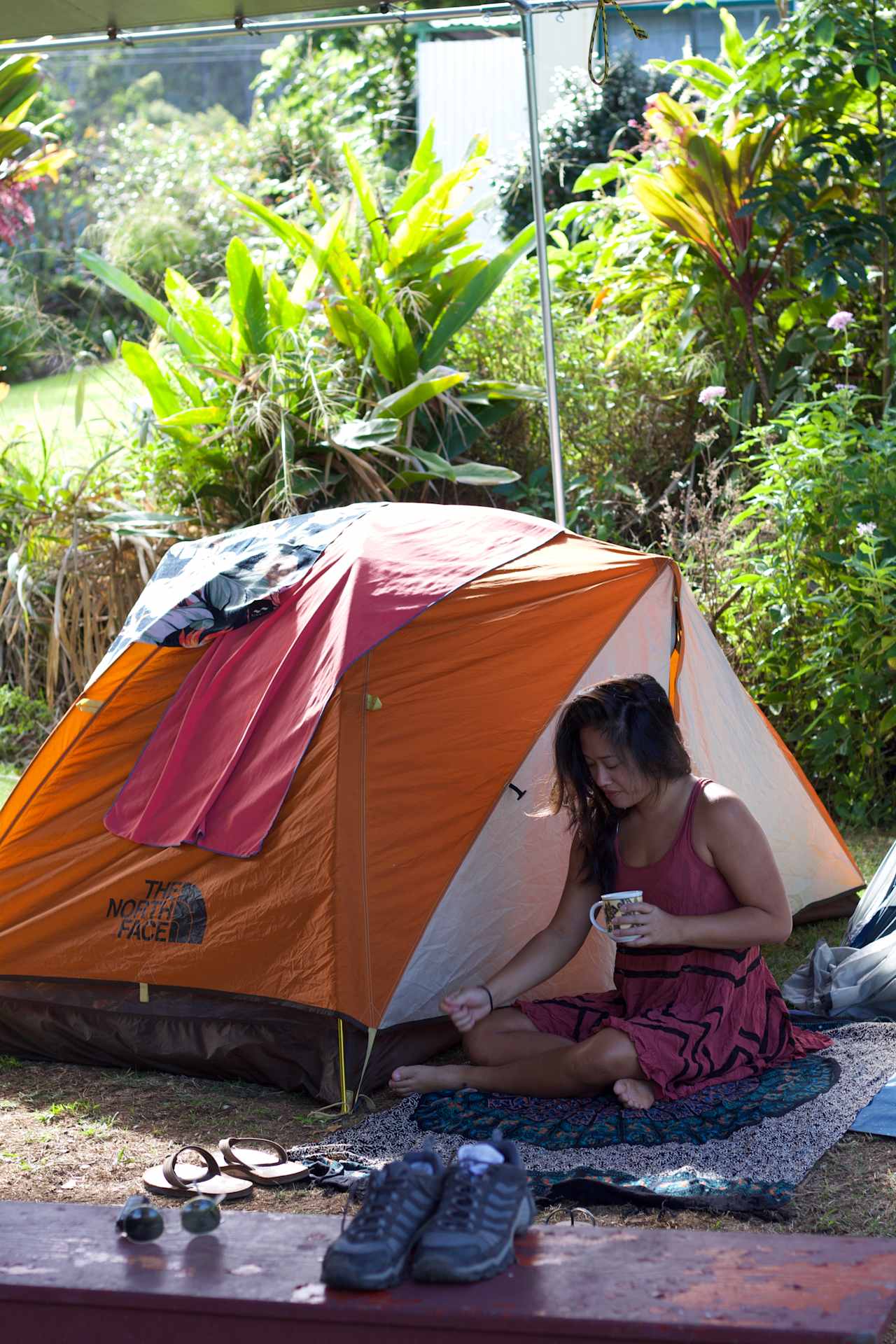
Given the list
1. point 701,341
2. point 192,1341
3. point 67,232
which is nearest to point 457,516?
point 192,1341

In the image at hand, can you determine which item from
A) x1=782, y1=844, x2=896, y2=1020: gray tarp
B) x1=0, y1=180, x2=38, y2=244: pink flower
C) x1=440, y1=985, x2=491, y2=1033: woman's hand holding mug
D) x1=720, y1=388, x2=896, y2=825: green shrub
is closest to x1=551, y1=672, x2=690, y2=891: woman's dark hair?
x1=440, y1=985, x2=491, y2=1033: woman's hand holding mug

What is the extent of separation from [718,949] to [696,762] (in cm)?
80

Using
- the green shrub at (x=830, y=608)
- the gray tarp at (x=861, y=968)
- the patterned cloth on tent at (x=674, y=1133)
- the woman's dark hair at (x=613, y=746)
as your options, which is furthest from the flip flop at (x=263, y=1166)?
the green shrub at (x=830, y=608)

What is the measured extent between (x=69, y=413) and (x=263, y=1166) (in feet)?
28.5

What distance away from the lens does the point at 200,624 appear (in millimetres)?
3010

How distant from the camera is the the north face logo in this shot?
284cm

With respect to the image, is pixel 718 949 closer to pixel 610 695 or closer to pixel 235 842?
pixel 610 695

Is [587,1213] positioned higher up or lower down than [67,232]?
lower down

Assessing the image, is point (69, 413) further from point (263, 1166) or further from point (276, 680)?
point (263, 1166)

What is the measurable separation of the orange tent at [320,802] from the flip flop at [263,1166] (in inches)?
11.1

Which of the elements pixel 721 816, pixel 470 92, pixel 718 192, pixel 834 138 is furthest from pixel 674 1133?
pixel 470 92

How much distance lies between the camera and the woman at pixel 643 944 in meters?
2.52

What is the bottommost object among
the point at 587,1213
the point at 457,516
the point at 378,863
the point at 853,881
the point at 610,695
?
the point at 853,881

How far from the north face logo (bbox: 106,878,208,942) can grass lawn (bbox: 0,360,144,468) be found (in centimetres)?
322
